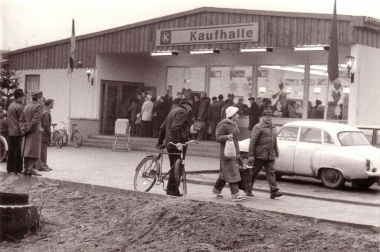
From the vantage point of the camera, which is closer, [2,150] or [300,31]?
[2,150]

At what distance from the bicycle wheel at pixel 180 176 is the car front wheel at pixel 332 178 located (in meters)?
4.90

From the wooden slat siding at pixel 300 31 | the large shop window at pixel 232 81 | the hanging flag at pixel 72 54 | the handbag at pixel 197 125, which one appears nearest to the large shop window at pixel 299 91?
the large shop window at pixel 232 81

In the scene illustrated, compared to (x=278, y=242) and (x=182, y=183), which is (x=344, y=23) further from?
(x=278, y=242)

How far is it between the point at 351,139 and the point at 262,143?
4.13 meters

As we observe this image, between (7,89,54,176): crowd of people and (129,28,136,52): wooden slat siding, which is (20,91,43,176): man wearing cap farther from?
(129,28,136,52): wooden slat siding

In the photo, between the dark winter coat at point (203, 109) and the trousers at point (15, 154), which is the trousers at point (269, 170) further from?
the dark winter coat at point (203, 109)

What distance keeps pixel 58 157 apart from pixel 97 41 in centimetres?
1003

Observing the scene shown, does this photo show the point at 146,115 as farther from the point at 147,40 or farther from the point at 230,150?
the point at 230,150

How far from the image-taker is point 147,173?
12.2m

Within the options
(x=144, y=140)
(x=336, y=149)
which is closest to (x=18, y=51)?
(x=144, y=140)

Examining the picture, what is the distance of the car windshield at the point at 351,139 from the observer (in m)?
15.8

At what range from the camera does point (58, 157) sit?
70.5 feet

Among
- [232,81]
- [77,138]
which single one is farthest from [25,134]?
[232,81]

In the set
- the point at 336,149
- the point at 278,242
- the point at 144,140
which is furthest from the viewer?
the point at 144,140
